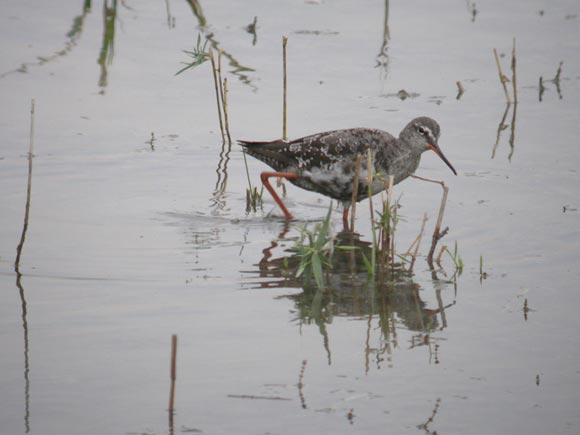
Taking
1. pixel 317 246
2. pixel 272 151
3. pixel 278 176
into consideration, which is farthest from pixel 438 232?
pixel 272 151

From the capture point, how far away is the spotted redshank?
888 centimetres

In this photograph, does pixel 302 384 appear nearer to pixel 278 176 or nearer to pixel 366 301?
pixel 366 301

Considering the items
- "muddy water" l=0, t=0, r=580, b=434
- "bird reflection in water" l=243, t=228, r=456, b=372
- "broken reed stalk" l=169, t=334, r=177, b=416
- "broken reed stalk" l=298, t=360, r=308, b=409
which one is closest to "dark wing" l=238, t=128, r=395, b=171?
"muddy water" l=0, t=0, r=580, b=434

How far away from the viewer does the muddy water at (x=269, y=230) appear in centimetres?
548

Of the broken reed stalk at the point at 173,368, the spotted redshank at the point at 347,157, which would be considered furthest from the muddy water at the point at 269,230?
the spotted redshank at the point at 347,157

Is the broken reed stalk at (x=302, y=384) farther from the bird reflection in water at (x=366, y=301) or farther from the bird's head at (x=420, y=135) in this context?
the bird's head at (x=420, y=135)

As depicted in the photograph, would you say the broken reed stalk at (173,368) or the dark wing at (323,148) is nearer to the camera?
the broken reed stalk at (173,368)

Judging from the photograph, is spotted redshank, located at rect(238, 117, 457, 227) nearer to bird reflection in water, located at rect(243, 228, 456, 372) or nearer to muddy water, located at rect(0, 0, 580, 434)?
muddy water, located at rect(0, 0, 580, 434)

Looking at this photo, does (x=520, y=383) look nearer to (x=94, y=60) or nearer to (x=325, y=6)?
(x=94, y=60)

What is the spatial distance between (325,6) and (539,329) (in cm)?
1039

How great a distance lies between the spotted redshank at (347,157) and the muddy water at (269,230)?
447 mm

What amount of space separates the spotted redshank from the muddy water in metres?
0.45

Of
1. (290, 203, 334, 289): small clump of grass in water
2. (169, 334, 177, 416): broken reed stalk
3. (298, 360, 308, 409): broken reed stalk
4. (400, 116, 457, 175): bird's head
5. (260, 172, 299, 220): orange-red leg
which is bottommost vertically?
(298, 360, 308, 409): broken reed stalk

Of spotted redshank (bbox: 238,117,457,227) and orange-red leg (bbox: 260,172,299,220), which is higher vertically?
spotted redshank (bbox: 238,117,457,227)
